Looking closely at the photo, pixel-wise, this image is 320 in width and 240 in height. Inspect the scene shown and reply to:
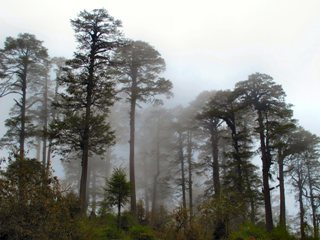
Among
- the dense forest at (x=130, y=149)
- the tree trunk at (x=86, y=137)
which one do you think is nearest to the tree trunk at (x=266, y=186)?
the dense forest at (x=130, y=149)

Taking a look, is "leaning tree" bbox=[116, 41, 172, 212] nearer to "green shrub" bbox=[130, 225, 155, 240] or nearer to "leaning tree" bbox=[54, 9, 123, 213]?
"leaning tree" bbox=[54, 9, 123, 213]

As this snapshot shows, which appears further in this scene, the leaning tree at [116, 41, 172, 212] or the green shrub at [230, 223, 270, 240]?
the leaning tree at [116, 41, 172, 212]

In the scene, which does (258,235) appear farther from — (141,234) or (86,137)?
(86,137)

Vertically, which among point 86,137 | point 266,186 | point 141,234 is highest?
point 86,137

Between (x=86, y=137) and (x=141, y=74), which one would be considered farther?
(x=141, y=74)

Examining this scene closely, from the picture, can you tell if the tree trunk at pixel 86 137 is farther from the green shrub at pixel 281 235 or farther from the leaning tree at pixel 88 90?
the green shrub at pixel 281 235

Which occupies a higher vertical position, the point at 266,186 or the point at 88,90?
the point at 88,90

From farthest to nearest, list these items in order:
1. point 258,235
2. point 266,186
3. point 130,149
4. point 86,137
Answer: point 130,149
point 266,186
point 86,137
point 258,235

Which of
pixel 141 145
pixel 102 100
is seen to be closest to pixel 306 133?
pixel 102 100

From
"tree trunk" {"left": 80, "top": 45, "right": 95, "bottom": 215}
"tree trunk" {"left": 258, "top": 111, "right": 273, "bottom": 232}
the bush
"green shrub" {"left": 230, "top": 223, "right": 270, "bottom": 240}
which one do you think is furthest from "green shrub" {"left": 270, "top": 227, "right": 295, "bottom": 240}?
"tree trunk" {"left": 80, "top": 45, "right": 95, "bottom": 215}

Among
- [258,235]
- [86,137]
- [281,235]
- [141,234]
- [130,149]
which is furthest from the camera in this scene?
[130,149]

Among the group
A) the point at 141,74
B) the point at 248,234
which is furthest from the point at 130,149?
the point at 248,234

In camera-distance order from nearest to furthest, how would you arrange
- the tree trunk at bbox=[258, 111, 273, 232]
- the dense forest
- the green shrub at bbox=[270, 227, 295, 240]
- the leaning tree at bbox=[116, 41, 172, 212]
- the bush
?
the dense forest → the green shrub at bbox=[270, 227, 295, 240] → the bush → the tree trunk at bbox=[258, 111, 273, 232] → the leaning tree at bbox=[116, 41, 172, 212]

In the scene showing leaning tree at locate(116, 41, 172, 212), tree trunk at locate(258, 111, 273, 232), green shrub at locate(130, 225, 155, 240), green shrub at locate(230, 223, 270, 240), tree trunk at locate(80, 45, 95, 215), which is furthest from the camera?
leaning tree at locate(116, 41, 172, 212)
